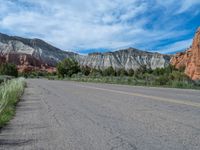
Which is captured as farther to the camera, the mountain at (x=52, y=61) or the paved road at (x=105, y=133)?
the mountain at (x=52, y=61)

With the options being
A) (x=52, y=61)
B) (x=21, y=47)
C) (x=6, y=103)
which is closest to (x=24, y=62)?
(x=21, y=47)

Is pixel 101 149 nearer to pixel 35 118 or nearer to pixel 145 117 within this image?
pixel 145 117

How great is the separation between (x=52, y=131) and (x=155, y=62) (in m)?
181

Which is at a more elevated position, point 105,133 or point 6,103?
point 6,103

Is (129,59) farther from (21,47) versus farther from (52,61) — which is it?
(21,47)

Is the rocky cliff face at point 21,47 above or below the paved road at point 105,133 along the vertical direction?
above

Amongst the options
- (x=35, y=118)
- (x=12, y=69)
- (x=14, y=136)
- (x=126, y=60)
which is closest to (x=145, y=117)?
(x=35, y=118)

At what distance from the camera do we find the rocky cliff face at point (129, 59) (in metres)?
180

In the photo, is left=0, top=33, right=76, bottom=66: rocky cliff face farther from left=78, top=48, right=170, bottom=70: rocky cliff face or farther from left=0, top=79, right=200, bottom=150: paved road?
left=0, top=79, right=200, bottom=150: paved road

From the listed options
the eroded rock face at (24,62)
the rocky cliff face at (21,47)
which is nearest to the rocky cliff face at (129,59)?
the rocky cliff face at (21,47)

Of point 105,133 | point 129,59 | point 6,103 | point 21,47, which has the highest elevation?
point 21,47

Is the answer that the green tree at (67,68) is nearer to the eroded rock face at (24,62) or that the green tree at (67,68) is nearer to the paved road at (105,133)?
the eroded rock face at (24,62)

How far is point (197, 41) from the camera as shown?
5622 centimetres

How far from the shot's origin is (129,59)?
183875 mm
